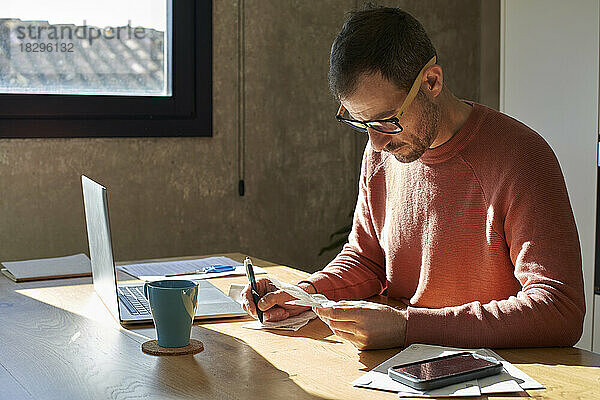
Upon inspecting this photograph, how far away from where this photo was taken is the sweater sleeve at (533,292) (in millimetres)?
1513

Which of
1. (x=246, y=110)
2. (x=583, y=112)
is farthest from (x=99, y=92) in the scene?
(x=583, y=112)

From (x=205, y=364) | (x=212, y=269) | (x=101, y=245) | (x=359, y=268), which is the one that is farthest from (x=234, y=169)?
(x=205, y=364)

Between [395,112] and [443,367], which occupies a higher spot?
[395,112]

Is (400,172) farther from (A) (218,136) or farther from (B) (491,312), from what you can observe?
(A) (218,136)

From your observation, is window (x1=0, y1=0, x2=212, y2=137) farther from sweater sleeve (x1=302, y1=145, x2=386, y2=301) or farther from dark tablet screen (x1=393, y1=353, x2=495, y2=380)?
dark tablet screen (x1=393, y1=353, x2=495, y2=380)

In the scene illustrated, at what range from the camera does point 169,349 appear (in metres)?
1.52

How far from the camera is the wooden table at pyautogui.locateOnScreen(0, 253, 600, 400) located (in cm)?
130

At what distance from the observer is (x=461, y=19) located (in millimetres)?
4305

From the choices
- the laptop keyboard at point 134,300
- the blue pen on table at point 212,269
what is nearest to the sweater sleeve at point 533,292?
the laptop keyboard at point 134,300

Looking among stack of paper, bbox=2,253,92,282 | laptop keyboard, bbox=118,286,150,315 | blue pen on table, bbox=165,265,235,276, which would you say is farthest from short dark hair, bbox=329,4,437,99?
stack of paper, bbox=2,253,92,282

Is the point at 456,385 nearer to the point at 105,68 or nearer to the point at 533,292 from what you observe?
the point at 533,292

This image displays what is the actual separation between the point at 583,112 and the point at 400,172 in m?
1.55

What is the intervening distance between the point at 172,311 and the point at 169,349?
0.25 feet

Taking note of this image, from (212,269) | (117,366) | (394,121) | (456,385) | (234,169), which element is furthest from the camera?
(234,169)
